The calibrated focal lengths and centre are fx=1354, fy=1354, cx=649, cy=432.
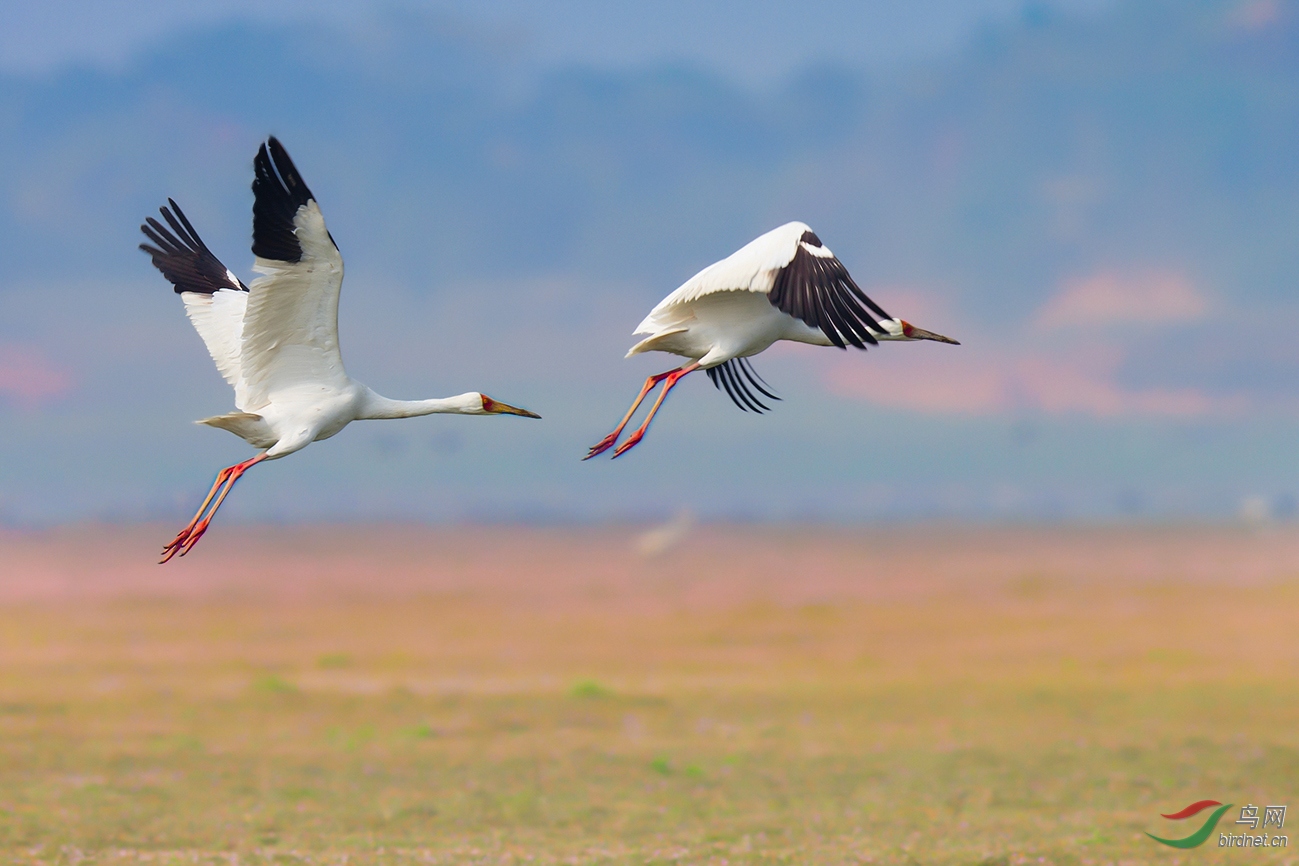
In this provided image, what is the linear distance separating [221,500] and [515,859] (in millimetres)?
14562

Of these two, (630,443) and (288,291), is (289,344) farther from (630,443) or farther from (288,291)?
(630,443)

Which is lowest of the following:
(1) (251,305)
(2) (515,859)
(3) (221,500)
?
(2) (515,859)

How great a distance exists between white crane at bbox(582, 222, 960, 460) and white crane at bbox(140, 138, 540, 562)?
3.70ft

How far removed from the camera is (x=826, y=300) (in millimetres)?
9188

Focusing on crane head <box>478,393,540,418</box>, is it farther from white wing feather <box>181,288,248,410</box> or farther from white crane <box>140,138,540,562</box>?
white wing feather <box>181,288,248,410</box>

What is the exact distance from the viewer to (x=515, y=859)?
2155 cm

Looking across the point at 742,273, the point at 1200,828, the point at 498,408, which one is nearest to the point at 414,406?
the point at 498,408

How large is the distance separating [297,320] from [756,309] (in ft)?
10.5

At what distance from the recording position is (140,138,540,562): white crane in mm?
8688

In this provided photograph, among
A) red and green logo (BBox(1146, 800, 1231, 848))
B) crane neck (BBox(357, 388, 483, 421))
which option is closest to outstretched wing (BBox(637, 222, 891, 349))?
crane neck (BBox(357, 388, 483, 421))

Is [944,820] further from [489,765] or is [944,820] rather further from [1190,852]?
[489,765]

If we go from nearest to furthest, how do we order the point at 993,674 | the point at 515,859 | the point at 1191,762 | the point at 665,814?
the point at 515,859 → the point at 665,814 → the point at 1191,762 → the point at 993,674

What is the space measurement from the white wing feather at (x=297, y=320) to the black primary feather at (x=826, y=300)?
2.95 metres

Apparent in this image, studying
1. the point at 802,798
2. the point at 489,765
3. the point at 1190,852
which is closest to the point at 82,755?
the point at 489,765
